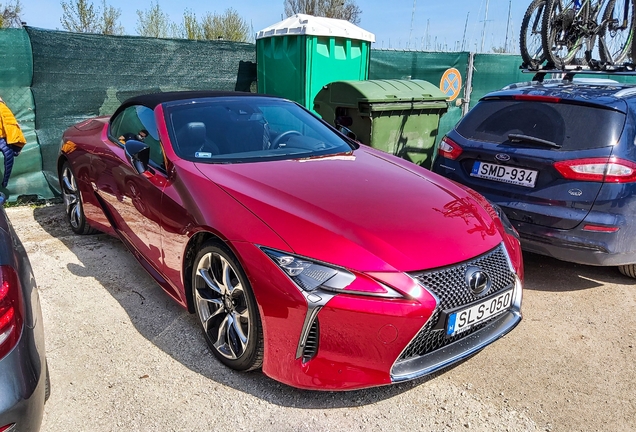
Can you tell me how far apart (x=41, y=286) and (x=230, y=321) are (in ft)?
6.17

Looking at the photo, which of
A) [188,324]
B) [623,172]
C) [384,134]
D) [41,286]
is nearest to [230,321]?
[188,324]

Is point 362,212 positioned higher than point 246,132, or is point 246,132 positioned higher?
point 246,132

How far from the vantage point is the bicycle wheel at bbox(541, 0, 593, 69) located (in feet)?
18.0

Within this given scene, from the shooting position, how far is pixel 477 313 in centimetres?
232

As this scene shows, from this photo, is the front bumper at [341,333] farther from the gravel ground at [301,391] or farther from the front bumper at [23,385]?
the front bumper at [23,385]

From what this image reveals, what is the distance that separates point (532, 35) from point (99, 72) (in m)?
5.05

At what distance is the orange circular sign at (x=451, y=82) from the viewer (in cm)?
852

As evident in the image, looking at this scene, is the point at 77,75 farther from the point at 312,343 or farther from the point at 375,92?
the point at 312,343

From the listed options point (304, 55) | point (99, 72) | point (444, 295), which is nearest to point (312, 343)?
point (444, 295)

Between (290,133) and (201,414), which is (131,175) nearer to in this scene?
(290,133)

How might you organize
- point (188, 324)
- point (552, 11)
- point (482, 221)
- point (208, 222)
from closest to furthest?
point (208, 222) → point (482, 221) → point (188, 324) → point (552, 11)

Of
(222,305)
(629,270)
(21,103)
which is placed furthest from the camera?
(21,103)

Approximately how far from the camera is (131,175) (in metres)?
3.32

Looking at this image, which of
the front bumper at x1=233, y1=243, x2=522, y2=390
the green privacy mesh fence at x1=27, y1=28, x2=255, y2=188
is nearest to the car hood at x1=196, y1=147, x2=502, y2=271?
the front bumper at x1=233, y1=243, x2=522, y2=390
